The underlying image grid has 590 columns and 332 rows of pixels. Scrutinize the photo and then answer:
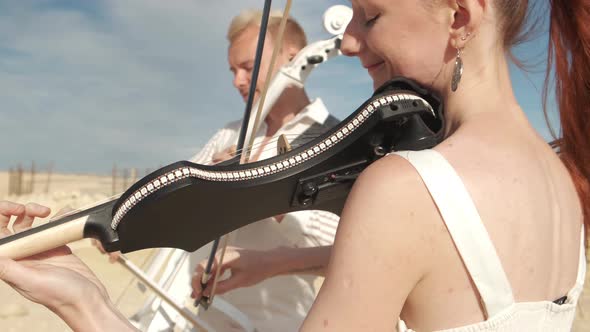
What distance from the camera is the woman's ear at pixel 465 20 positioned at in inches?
41.4

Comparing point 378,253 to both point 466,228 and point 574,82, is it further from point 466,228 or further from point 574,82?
point 574,82

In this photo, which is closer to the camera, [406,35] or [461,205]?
[461,205]

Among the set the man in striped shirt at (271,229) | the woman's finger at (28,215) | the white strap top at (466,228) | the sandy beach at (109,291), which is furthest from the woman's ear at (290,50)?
the white strap top at (466,228)

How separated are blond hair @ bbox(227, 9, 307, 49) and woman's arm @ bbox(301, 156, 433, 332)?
1977mm

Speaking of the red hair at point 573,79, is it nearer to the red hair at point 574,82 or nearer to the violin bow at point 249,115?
the red hair at point 574,82

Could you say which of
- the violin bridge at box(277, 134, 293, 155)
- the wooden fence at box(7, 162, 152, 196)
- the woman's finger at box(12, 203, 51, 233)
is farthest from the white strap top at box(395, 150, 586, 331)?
the wooden fence at box(7, 162, 152, 196)

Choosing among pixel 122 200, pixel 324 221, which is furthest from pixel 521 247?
pixel 324 221

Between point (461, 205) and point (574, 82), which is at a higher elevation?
point (574, 82)

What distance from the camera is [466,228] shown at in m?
0.91

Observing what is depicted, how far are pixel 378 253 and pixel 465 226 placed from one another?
0.14m

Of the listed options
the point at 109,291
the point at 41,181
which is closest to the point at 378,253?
the point at 109,291

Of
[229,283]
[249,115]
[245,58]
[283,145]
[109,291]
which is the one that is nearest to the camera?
[283,145]

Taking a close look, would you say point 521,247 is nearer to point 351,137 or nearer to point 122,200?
point 351,137

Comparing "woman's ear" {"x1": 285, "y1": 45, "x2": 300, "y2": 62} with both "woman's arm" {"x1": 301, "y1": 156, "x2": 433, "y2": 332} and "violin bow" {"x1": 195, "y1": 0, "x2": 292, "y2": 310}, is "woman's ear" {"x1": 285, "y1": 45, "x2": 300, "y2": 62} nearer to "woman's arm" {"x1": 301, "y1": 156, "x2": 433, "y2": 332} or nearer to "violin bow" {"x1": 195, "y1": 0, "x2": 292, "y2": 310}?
"violin bow" {"x1": 195, "y1": 0, "x2": 292, "y2": 310}
